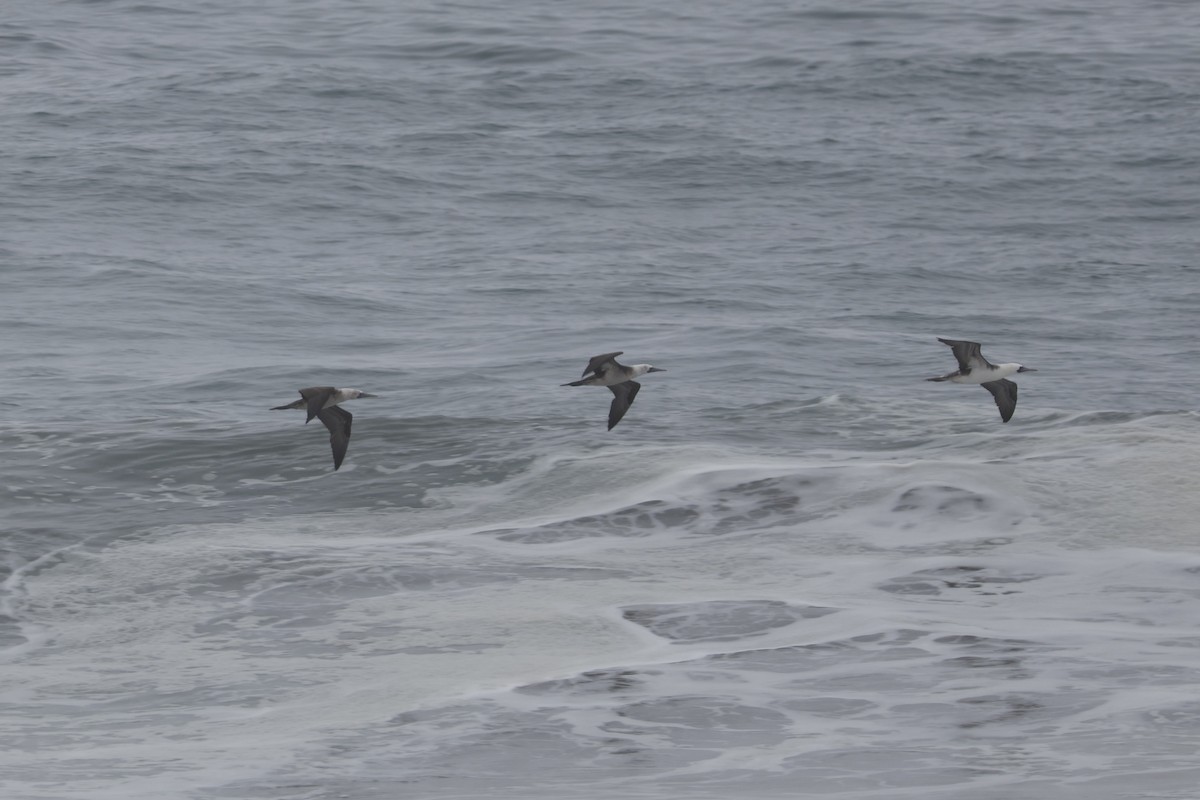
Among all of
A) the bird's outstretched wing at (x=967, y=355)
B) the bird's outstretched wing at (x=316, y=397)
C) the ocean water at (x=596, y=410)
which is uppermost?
the bird's outstretched wing at (x=967, y=355)

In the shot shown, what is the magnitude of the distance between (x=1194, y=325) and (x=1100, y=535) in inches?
419

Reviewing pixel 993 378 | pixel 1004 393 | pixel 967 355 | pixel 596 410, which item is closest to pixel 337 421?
pixel 967 355

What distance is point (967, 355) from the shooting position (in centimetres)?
1568

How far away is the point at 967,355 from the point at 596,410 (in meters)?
7.38

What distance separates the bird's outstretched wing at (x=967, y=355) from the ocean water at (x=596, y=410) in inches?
66.6

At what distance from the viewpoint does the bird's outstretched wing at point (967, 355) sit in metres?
15.1

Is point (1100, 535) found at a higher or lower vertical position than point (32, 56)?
lower

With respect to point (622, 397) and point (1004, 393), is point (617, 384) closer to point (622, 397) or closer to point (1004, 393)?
point (622, 397)

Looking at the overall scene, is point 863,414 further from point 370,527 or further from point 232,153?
Answer: point 232,153

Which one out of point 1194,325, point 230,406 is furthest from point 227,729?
point 1194,325

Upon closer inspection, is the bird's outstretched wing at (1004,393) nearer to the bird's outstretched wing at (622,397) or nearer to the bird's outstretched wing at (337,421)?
the bird's outstretched wing at (622,397)

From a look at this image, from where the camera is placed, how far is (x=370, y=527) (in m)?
17.8

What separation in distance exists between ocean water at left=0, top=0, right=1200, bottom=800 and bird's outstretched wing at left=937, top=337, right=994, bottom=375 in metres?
1.69

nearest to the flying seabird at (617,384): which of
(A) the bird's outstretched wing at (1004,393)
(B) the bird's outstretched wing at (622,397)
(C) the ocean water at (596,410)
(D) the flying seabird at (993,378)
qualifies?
(B) the bird's outstretched wing at (622,397)
